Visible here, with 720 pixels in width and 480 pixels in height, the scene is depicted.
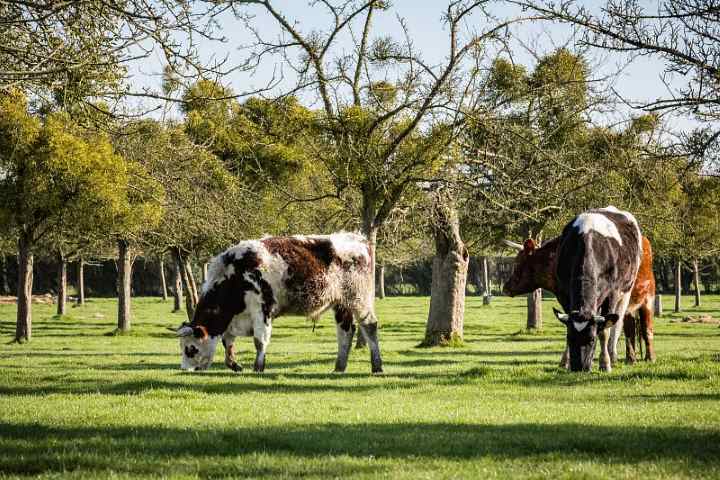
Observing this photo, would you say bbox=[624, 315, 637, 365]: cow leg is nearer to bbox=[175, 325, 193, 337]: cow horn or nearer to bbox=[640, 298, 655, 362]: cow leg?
bbox=[640, 298, 655, 362]: cow leg

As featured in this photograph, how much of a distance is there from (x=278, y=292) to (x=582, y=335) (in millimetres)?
6022

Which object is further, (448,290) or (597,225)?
(448,290)

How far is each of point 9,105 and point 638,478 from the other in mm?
25721

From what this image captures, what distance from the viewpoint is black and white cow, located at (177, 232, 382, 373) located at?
55.2 ft

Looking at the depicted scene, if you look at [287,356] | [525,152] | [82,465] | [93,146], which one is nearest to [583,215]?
[525,152]

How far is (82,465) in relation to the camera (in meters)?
7.50

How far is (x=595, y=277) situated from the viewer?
608 inches

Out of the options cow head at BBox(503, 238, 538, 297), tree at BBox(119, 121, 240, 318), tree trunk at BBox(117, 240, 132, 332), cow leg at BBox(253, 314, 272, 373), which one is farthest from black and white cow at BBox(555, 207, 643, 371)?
tree trunk at BBox(117, 240, 132, 332)

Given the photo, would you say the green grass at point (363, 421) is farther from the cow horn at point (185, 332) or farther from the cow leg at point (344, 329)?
the cow horn at point (185, 332)

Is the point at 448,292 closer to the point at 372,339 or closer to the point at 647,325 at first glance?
the point at 647,325

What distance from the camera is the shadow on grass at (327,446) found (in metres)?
7.46

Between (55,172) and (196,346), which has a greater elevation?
(55,172)

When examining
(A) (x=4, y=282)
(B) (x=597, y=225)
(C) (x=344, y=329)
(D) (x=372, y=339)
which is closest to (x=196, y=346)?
(C) (x=344, y=329)

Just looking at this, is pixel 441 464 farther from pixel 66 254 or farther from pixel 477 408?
pixel 66 254
